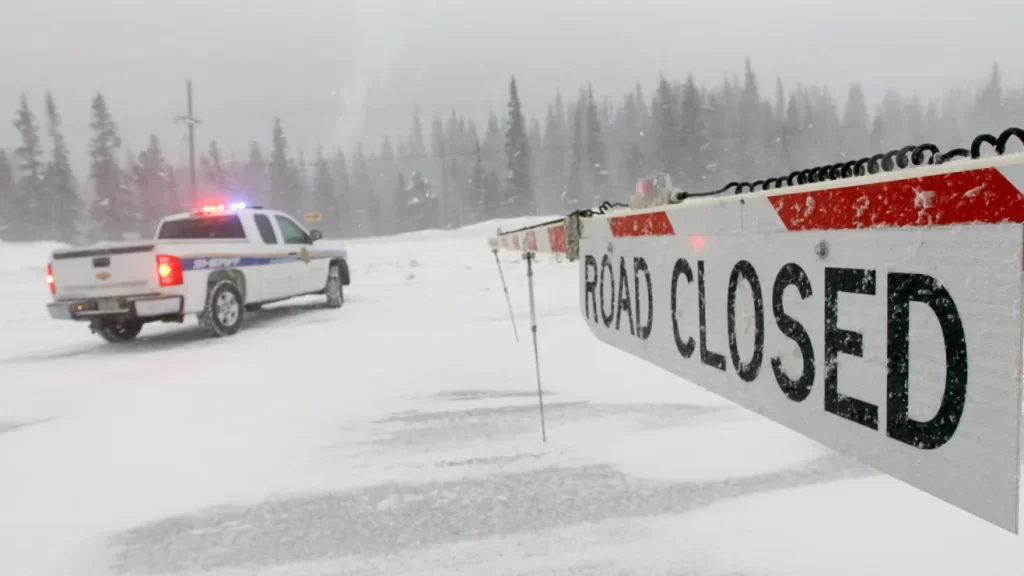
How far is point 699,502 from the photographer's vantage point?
323 cm

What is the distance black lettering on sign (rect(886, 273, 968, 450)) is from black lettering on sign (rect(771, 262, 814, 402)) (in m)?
0.29

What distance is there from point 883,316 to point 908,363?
0.39 ft

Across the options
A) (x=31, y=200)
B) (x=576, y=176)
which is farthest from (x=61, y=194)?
(x=576, y=176)

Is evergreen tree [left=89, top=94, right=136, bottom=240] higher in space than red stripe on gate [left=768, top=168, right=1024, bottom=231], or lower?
higher

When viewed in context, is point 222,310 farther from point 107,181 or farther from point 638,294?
point 107,181

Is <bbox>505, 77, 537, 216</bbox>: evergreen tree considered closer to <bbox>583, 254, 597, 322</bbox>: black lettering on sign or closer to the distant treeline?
the distant treeline

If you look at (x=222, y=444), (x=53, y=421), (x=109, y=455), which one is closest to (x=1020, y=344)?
(x=222, y=444)

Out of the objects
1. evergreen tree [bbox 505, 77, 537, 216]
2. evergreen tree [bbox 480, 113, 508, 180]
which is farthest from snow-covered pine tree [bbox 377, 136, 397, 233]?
evergreen tree [bbox 505, 77, 537, 216]

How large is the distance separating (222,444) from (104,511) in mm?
1001

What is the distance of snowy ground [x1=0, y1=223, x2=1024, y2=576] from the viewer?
9.11 ft

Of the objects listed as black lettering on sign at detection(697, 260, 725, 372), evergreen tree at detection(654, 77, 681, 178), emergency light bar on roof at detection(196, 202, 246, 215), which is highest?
evergreen tree at detection(654, 77, 681, 178)

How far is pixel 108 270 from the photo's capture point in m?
7.98

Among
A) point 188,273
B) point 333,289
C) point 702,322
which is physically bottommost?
point 333,289

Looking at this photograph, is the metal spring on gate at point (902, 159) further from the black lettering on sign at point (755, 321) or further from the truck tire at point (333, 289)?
the truck tire at point (333, 289)
